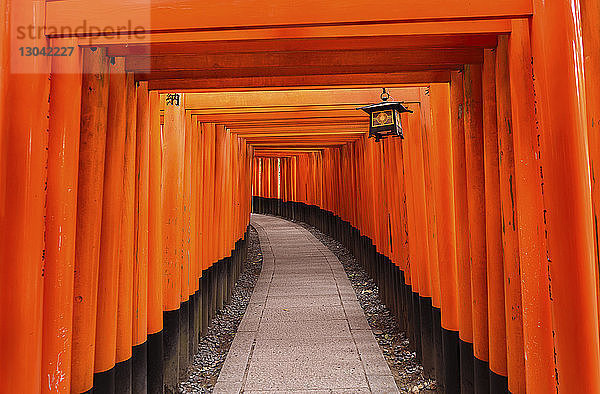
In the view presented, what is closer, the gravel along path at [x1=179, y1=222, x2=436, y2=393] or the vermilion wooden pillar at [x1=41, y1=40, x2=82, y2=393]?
the vermilion wooden pillar at [x1=41, y1=40, x2=82, y2=393]

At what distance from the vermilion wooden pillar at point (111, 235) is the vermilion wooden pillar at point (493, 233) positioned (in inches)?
82.9

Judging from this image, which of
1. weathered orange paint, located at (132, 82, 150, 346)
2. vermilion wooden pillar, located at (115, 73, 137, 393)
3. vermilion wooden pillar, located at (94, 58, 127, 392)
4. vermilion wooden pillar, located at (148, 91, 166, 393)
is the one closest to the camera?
vermilion wooden pillar, located at (94, 58, 127, 392)

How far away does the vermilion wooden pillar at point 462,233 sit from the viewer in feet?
9.46

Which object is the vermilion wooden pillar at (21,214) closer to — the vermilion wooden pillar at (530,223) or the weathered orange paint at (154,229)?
the weathered orange paint at (154,229)

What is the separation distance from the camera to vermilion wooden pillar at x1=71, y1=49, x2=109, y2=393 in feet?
7.37

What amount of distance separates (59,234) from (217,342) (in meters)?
4.36

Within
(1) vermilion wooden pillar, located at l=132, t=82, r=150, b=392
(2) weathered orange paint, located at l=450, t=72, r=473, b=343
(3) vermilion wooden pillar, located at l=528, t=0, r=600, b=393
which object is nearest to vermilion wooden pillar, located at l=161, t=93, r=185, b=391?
(1) vermilion wooden pillar, located at l=132, t=82, r=150, b=392

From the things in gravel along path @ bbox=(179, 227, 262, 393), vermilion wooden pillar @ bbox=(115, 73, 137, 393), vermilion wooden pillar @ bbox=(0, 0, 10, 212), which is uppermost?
vermilion wooden pillar @ bbox=(0, 0, 10, 212)

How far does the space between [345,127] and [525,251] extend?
5.85 meters

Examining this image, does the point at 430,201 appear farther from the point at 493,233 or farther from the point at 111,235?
the point at 111,235

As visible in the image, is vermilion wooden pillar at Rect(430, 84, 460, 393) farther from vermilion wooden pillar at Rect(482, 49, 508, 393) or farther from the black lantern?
vermilion wooden pillar at Rect(482, 49, 508, 393)

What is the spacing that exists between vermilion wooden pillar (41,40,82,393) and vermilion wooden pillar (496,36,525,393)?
6.79 feet

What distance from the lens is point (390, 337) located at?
5836 mm

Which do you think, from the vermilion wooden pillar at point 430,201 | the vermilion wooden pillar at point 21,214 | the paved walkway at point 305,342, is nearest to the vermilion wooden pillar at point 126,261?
the vermilion wooden pillar at point 21,214
